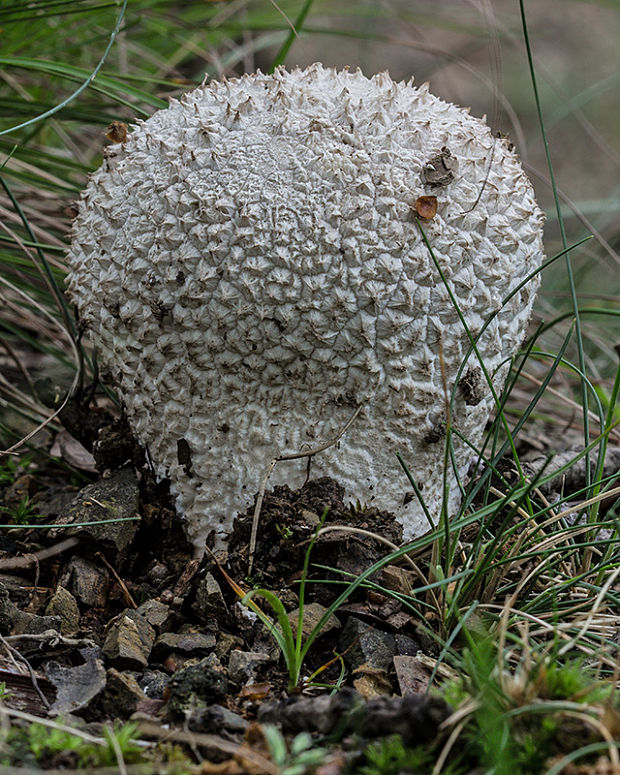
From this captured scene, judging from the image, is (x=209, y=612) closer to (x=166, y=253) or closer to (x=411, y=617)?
(x=411, y=617)

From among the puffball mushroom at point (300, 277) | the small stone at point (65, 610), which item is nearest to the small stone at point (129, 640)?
the small stone at point (65, 610)

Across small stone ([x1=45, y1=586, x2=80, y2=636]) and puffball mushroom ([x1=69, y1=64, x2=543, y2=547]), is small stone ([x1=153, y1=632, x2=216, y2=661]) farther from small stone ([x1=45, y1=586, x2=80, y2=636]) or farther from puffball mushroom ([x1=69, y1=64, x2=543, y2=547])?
puffball mushroom ([x1=69, y1=64, x2=543, y2=547])

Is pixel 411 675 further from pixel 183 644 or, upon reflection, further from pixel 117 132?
pixel 117 132

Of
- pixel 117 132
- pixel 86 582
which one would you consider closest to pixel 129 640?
pixel 86 582

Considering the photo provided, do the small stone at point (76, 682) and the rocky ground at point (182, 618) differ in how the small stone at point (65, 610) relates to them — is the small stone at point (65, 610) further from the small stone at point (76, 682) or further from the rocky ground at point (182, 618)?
the small stone at point (76, 682)

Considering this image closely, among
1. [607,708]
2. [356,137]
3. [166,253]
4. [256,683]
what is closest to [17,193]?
[166,253]

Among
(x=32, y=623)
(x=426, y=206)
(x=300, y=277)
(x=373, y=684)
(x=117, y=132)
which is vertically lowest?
(x=32, y=623)

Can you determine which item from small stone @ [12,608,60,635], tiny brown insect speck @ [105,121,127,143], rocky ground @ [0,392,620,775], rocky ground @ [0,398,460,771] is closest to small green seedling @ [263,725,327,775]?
rocky ground @ [0,392,620,775]
